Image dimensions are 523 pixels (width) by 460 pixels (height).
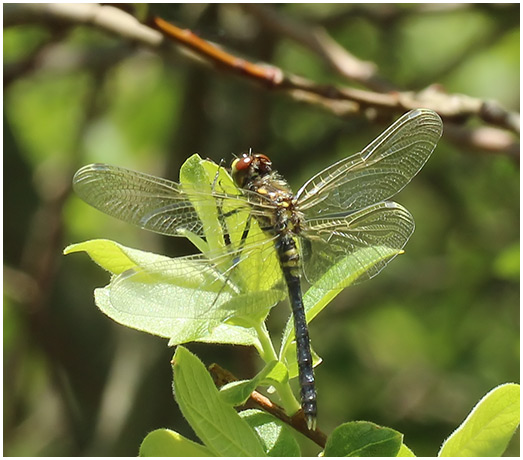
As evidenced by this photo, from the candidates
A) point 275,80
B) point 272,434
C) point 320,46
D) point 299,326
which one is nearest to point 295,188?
point 320,46

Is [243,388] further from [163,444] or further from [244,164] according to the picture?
[244,164]

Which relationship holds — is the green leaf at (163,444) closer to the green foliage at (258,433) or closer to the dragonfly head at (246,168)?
the green foliage at (258,433)

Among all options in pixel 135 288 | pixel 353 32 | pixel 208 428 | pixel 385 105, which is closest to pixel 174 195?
pixel 135 288

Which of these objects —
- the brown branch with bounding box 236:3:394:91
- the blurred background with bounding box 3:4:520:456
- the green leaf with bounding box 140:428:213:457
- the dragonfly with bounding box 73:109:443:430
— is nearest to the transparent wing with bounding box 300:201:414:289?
the dragonfly with bounding box 73:109:443:430

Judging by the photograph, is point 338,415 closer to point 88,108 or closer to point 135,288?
point 88,108

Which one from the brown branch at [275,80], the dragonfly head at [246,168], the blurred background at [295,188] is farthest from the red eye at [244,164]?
the blurred background at [295,188]

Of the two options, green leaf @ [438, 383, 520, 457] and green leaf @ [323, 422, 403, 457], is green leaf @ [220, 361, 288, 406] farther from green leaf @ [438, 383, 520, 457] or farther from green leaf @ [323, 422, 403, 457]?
green leaf @ [438, 383, 520, 457]
